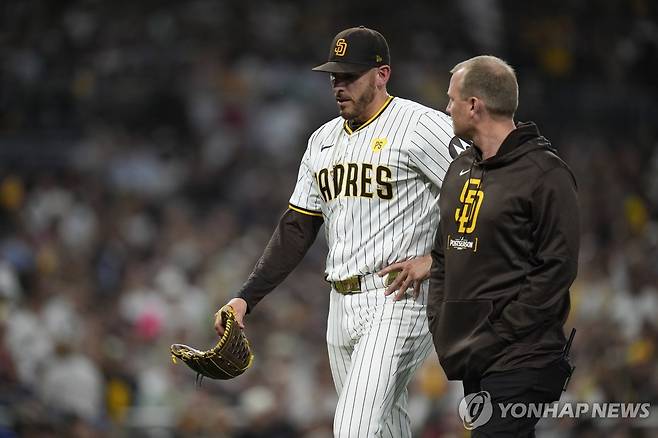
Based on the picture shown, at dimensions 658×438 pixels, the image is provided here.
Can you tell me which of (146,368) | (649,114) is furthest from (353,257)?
(649,114)

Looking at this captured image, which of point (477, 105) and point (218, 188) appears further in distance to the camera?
point (218, 188)

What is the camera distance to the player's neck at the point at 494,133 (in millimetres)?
3969

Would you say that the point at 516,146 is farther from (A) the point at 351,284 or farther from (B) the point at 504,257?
(A) the point at 351,284

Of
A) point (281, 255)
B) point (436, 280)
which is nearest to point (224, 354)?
point (281, 255)

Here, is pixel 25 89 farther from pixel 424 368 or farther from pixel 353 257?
pixel 353 257

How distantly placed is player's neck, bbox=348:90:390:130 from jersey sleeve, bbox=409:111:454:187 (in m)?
0.22

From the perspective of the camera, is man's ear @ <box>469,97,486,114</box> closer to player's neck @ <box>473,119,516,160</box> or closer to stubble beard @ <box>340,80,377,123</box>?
player's neck @ <box>473,119,516,160</box>

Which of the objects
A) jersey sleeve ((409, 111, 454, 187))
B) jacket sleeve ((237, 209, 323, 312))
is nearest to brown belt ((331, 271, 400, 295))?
jacket sleeve ((237, 209, 323, 312))

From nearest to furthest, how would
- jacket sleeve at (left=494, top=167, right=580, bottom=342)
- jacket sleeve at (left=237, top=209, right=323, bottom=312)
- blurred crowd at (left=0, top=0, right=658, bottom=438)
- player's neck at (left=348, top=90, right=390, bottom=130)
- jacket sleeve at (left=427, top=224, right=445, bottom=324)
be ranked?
jacket sleeve at (left=494, top=167, right=580, bottom=342)
jacket sleeve at (left=427, top=224, right=445, bottom=324)
player's neck at (left=348, top=90, right=390, bottom=130)
jacket sleeve at (left=237, top=209, right=323, bottom=312)
blurred crowd at (left=0, top=0, right=658, bottom=438)

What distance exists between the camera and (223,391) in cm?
909

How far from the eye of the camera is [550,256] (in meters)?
3.76

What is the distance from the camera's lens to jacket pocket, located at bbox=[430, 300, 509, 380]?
12.7 ft

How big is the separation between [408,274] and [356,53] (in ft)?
2.91

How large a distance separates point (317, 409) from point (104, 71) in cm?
642
